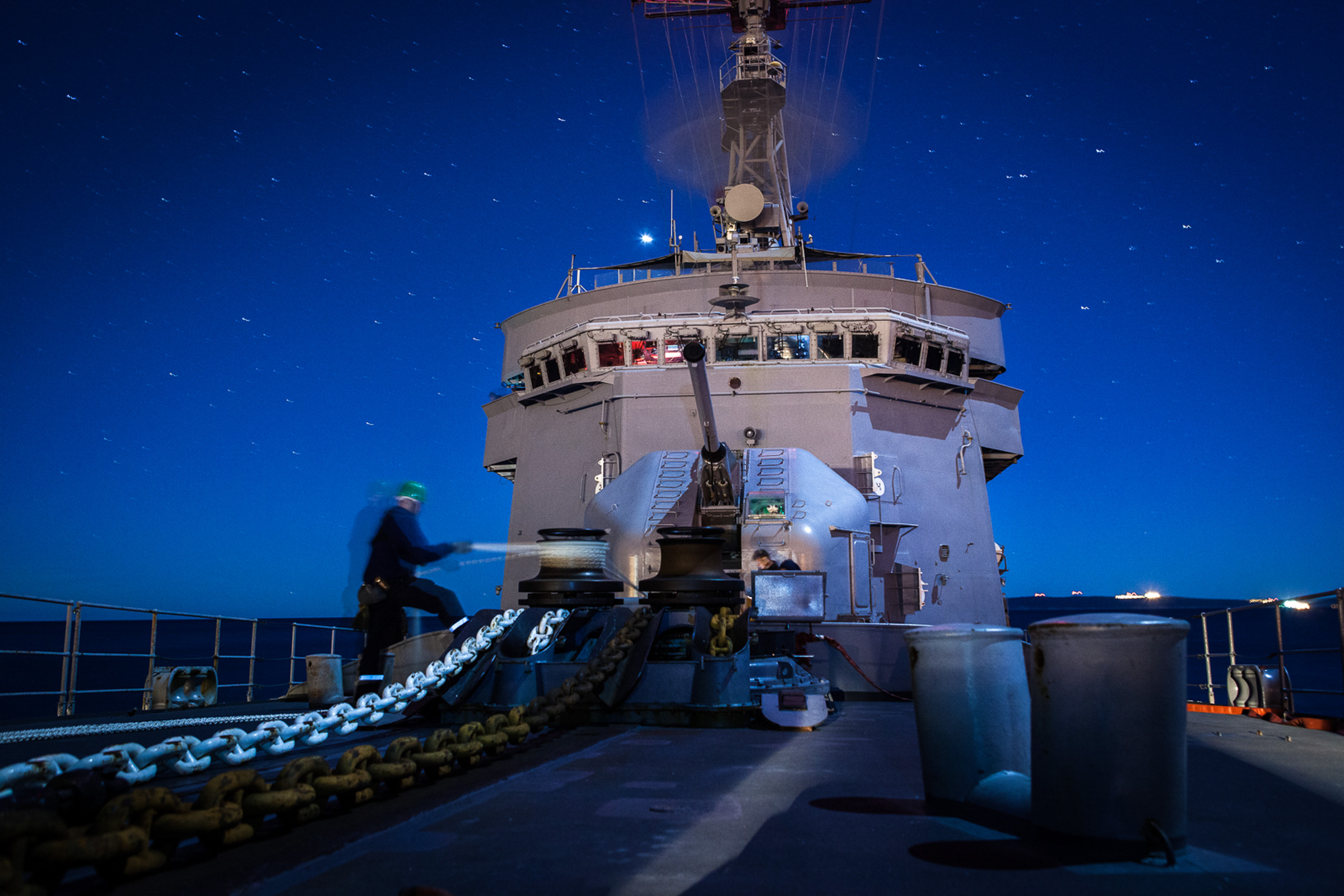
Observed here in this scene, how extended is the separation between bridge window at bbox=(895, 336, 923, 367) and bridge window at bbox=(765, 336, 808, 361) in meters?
1.33

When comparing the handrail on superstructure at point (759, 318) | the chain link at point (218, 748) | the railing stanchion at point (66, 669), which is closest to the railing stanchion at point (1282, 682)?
the chain link at point (218, 748)

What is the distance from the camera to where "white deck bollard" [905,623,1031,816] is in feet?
8.98

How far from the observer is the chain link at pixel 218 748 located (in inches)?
80.2

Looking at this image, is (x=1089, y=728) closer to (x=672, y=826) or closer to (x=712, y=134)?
(x=672, y=826)

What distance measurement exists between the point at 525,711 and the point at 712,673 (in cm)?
132

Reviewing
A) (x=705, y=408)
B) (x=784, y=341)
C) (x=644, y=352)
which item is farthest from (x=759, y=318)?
(x=705, y=408)

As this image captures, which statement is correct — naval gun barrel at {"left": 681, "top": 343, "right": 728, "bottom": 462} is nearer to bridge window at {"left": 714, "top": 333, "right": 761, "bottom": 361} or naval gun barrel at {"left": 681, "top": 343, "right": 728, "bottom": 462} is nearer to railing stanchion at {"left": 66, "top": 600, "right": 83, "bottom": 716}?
bridge window at {"left": 714, "top": 333, "right": 761, "bottom": 361}

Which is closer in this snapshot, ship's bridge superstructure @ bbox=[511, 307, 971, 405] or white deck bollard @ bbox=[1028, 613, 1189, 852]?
white deck bollard @ bbox=[1028, 613, 1189, 852]

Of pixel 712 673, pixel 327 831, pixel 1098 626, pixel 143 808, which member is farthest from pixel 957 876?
pixel 712 673

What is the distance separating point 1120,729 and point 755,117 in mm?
16269

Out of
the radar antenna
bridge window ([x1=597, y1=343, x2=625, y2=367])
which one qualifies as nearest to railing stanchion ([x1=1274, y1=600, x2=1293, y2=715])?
bridge window ([x1=597, y1=343, x2=625, y2=367])

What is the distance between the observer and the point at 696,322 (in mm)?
11945

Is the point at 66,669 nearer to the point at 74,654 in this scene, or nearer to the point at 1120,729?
the point at 74,654

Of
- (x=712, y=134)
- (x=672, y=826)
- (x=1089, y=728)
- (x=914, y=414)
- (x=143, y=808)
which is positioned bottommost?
(x=672, y=826)
